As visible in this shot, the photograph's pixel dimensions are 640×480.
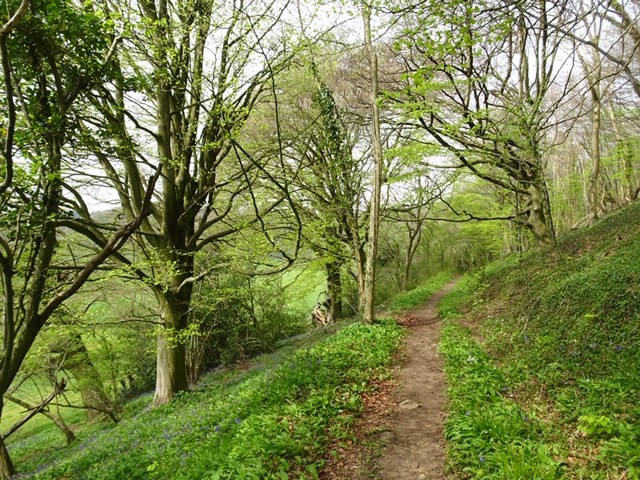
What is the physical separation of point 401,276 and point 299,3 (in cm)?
2281

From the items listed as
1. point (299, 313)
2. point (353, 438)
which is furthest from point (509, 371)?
point (299, 313)

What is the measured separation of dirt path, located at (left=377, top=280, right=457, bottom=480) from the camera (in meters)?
4.23

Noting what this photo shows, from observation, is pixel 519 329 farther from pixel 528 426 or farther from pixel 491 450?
pixel 491 450

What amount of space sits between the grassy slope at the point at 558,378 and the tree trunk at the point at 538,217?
11.9 feet

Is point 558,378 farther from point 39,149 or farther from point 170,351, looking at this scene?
point 170,351

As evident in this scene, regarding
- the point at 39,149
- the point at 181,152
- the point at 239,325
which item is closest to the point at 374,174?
the point at 181,152

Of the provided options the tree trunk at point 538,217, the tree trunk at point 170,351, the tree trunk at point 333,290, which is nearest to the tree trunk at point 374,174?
the tree trunk at point 170,351

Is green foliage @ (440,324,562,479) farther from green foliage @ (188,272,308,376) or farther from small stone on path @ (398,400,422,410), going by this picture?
green foliage @ (188,272,308,376)

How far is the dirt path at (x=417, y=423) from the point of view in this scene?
4.23 meters

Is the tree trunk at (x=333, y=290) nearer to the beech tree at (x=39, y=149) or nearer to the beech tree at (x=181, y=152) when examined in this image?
the beech tree at (x=181, y=152)

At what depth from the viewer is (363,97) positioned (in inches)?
607

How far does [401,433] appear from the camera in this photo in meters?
4.99

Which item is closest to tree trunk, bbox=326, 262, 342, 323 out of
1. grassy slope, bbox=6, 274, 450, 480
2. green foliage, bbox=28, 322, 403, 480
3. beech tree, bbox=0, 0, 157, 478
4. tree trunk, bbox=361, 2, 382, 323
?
tree trunk, bbox=361, 2, 382, 323

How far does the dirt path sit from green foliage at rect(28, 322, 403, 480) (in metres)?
0.62
